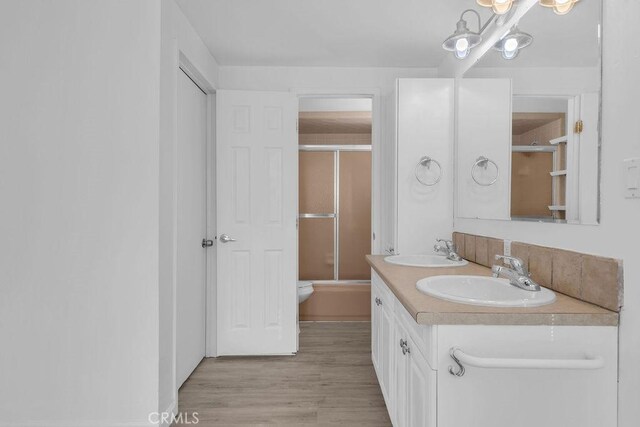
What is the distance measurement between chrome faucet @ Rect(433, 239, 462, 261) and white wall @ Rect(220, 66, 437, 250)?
54 centimetres

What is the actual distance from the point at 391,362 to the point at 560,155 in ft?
3.84

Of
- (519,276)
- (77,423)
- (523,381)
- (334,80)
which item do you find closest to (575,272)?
(519,276)

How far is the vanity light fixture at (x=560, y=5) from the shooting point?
1296 mm

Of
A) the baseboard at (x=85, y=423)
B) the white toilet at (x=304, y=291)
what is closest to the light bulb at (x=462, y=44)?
the white toilet at (x=304, y=291)

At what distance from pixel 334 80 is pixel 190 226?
62.2 inches

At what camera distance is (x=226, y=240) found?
2.63 metres

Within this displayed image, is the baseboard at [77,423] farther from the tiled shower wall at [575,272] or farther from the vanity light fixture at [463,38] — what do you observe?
the vanity light fixture at [463,38]

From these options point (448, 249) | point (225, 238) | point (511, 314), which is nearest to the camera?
point (511, 314)

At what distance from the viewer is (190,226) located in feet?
7.69

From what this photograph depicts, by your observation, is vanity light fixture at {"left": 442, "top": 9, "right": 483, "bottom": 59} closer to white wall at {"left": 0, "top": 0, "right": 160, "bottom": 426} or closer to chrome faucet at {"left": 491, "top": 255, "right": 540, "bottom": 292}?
chrome faucet at {"left": 491, "top": 255, "right": 540, "bottom": 292}

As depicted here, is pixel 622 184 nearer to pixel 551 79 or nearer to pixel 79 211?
pixel 551 79

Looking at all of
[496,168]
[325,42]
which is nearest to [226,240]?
[325,42]

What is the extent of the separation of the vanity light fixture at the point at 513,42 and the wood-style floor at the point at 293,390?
6.53ft

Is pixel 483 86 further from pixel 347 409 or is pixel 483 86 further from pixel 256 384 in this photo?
pixel 256 384
